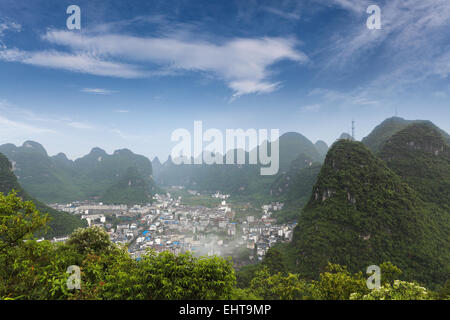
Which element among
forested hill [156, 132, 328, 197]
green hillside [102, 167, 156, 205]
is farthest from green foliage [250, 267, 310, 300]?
forested hill [156, 132, 328, 197]

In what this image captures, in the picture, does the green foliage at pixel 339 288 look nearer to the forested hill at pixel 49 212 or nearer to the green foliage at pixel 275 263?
the green foliage at pixel 275 263

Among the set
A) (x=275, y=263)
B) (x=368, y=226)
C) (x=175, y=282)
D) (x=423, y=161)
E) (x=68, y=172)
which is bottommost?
(x=275, y=263)

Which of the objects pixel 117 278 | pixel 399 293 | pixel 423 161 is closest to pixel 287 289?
pixel 399 293

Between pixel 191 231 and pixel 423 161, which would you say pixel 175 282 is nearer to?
pixel 191 231

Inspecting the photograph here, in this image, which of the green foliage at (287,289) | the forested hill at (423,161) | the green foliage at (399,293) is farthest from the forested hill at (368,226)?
the green foliage at (399,293)

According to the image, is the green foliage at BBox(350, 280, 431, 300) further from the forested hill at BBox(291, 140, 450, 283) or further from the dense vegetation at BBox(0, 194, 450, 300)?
the forested hill at BBox(291, 140, 450, 283)

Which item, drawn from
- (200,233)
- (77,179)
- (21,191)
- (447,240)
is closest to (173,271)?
(447,240)

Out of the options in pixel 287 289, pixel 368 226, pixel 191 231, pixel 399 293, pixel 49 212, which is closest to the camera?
Result: pixel 399 293
